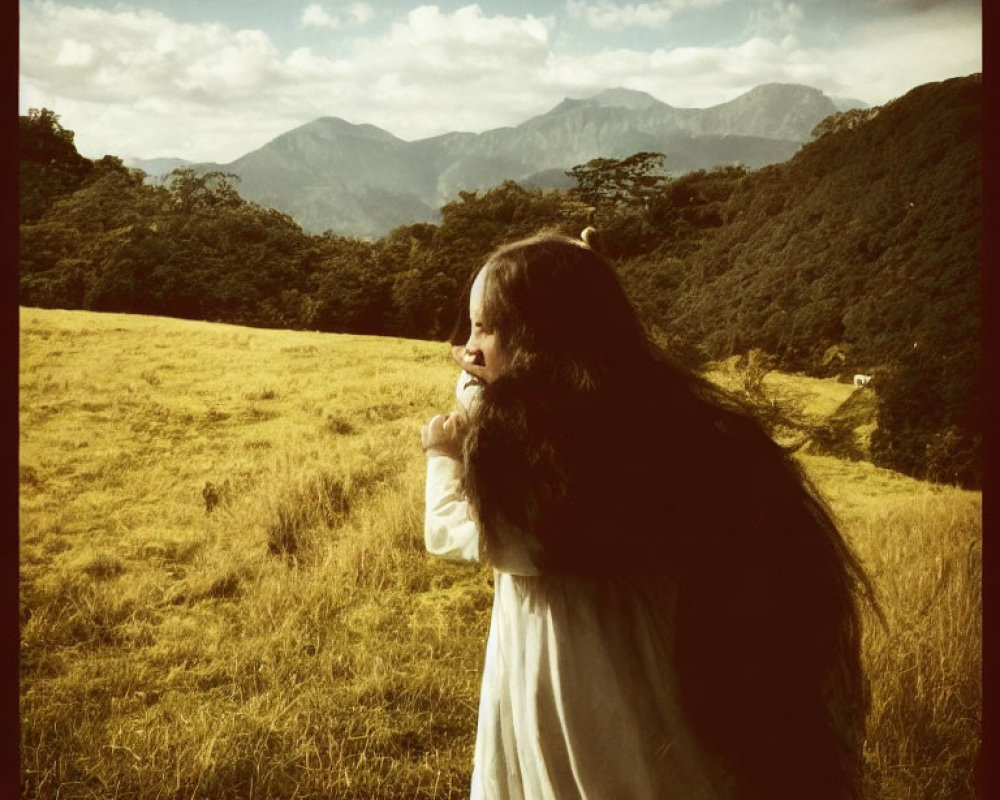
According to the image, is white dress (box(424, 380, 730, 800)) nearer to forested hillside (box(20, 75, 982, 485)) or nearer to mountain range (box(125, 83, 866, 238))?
forested hillside (box(20, 75, 982, 485))

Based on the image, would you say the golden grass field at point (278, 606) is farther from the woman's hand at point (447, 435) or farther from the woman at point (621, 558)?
the woman's hand at point (447, 435)

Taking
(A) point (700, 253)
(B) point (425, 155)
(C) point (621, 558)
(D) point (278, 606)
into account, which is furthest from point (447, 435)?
(B) point (425, 155)

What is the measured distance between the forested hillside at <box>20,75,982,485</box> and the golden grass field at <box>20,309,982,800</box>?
99 cm

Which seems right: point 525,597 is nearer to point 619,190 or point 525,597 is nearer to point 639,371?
point 639,371

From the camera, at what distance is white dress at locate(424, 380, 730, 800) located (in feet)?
4.14

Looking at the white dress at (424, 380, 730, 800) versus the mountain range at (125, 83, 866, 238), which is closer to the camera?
the white dress at (424, 380, 730, 800)

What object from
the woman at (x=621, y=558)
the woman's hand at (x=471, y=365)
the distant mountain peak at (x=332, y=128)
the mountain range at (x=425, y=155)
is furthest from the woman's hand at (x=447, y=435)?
the distant mountain peak at (x=332, y=128)

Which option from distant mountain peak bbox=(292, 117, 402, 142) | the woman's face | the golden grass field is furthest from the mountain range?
the woman's face

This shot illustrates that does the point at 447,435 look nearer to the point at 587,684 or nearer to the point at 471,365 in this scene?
the point at 471,365

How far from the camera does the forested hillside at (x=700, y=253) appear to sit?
20.6ft

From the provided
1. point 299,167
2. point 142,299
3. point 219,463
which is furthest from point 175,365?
point 299,167

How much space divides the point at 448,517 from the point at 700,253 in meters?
10.4

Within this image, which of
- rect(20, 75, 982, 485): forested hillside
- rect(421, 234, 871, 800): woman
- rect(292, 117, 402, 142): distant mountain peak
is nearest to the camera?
rect(421, 234, 871, 800): woman

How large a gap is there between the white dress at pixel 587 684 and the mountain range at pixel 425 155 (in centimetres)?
811
